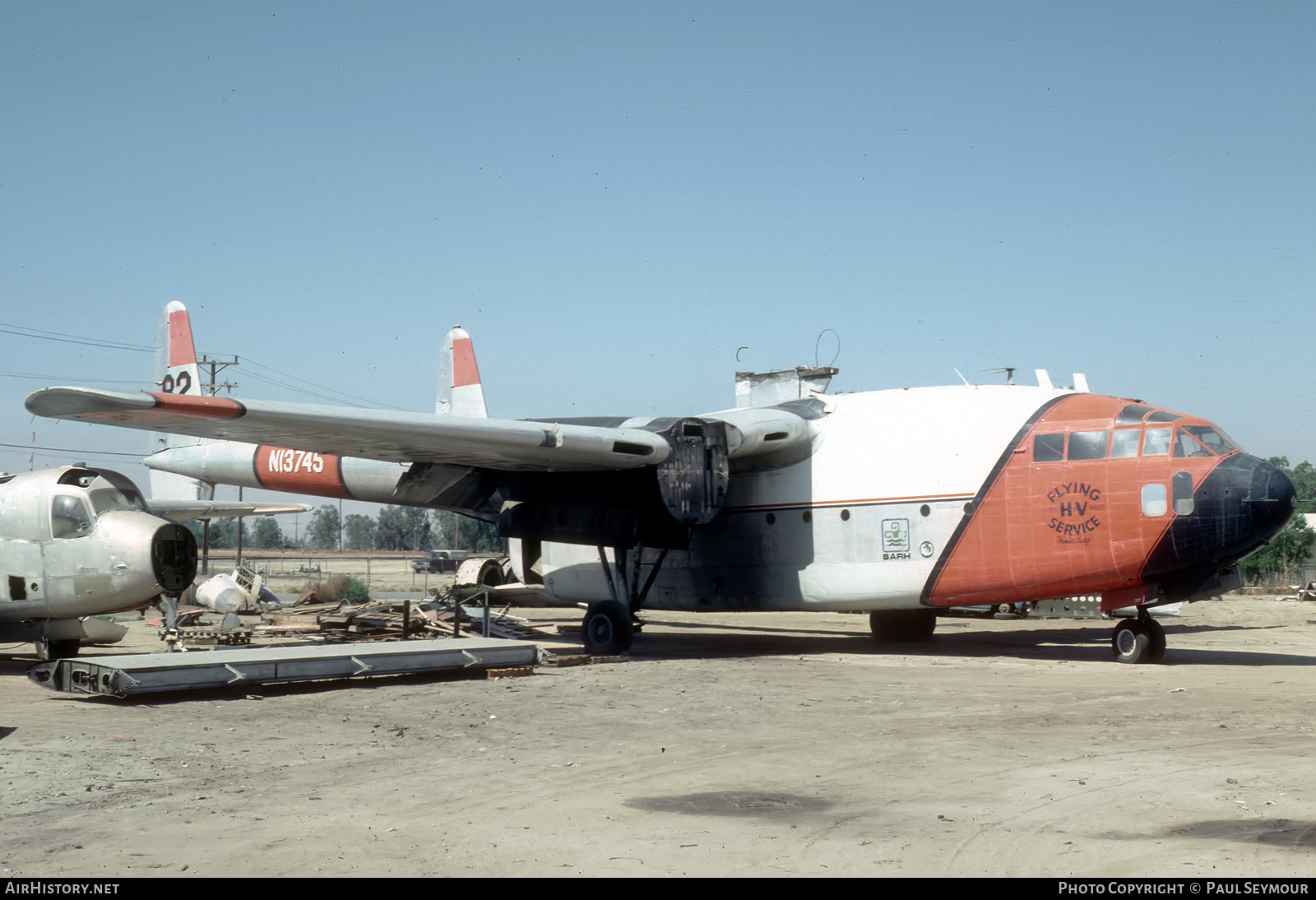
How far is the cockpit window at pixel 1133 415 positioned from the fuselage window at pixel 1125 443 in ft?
0.39

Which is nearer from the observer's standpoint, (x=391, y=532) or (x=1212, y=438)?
(x=1212, y=438)

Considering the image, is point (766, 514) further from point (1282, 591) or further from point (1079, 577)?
point (1282, 591)

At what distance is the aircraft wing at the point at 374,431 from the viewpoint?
41.4 feet

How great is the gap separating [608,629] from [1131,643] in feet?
24.7

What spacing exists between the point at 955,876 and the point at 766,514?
1291 cm

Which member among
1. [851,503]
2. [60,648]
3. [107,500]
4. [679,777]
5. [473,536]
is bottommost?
[679,777]

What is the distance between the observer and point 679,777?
828cm

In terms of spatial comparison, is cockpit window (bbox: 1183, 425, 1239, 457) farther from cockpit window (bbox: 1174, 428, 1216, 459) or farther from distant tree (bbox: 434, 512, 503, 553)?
distant tree (bbox: 434, 512, 503, 553)

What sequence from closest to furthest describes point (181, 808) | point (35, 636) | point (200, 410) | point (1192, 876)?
point (1192, 876) → point (181, 808) → point (200, 410) → point (35, 636)

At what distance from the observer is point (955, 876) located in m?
5.58

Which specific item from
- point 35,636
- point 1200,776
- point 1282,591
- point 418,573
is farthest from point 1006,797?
point 418,573

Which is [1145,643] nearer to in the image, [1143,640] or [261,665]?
[1143,640]

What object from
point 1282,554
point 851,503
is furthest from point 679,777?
point 1282,554

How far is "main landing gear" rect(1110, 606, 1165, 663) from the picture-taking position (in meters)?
16.1
